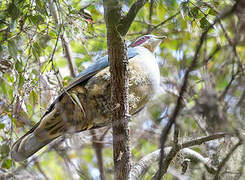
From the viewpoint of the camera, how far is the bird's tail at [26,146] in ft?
9.24

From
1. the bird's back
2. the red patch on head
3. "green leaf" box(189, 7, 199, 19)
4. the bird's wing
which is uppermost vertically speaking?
"green leaf" box(189, 7, 199, 19)

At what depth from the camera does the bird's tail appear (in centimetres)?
282

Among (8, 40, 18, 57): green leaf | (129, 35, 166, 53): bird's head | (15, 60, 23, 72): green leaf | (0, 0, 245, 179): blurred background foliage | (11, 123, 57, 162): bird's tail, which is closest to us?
(0, 0, 245, 179): blurred background foliage

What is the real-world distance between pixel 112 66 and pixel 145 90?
0.90 m

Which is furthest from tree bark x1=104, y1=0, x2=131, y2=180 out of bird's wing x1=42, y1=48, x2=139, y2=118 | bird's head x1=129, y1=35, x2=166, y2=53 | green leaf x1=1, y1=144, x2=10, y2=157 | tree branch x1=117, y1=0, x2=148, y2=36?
bird's head x1=129, y1=35, x2=166, y2=53

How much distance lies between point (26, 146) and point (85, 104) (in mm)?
610

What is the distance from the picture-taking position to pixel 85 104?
2.90 meters

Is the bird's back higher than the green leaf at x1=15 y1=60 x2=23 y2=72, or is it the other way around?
the green leaf at x1=15 y1=60 x2=23 y2=72

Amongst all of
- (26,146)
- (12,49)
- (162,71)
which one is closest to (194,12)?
(162,71)

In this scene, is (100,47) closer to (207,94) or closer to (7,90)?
(7,90)

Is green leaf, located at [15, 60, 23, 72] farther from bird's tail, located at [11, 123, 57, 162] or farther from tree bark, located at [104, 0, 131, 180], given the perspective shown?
tree bark, located at [104, 0, 131, 180]

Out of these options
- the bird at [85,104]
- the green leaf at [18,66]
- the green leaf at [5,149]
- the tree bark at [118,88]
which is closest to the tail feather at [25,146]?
the bird at [85,104]

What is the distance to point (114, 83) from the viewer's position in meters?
2.13

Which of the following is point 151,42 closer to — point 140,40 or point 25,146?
point 140,40
